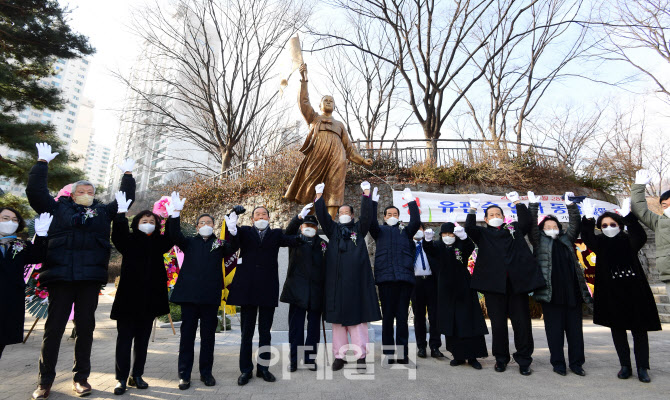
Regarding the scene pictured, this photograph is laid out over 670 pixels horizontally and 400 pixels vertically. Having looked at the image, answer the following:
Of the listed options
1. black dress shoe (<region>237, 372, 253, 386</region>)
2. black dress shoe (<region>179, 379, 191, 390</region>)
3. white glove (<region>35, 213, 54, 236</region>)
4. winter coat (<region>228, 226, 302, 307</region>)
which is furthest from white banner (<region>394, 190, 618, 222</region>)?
white glove (<region>35, 213, 54, 236</region>)

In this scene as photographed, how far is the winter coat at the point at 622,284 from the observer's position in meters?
3.30

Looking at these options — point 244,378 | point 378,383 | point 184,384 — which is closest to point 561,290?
point 378,383

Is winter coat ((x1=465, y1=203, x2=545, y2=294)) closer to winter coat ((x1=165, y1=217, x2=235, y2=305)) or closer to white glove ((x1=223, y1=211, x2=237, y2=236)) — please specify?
white glove ((x1=223, y1=211, x2=237, y2=236))

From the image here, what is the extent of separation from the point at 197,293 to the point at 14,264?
1.42 metres

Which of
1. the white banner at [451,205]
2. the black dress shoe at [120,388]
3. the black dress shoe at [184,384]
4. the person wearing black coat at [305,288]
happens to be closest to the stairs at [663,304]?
the white banner at [451,205]

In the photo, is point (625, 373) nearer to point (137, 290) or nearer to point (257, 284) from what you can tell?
point (257, 284)

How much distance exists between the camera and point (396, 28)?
1419 cm

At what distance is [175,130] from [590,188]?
1722 centimetres

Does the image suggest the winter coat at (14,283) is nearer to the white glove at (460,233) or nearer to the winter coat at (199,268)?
the winter coat at (199,268)

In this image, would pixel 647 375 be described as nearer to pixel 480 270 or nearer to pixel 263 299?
pixel 480 270

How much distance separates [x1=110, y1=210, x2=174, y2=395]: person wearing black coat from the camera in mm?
3018

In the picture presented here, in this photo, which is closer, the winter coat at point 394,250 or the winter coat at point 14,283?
the winter coat at point 14,283

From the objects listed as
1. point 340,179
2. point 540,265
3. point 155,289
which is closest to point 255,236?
point 155,289

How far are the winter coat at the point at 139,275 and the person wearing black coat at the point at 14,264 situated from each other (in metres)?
0.54
